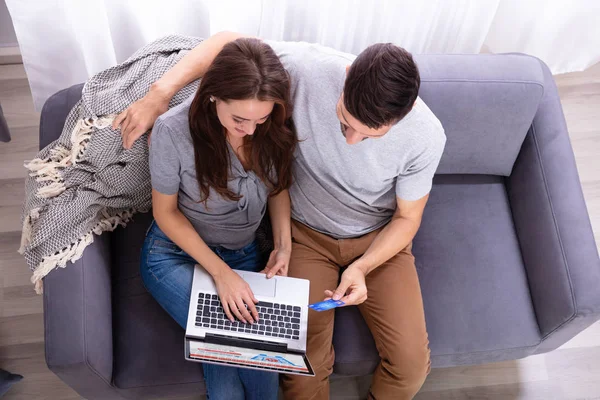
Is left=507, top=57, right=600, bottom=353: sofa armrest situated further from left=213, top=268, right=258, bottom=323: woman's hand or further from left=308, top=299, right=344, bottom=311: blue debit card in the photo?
left=213, top=268, right=258, bottom=323: woman's hand

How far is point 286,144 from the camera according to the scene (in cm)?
145

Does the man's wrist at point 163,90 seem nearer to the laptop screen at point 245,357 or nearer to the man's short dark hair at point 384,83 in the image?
Result: the man's short dark hair at point 384,83

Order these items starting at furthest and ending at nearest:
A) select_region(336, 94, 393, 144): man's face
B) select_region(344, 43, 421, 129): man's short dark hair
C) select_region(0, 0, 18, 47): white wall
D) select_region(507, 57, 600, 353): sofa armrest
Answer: select_region(0, 0, 18, 47): white wall
select_region(507, 57, 600, 353): sofa armrest
select_region(336, 94, 393, 144): man's face
select_region(344, 43, 421, 129): man's short dark hair

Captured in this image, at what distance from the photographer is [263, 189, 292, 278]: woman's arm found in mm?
1636

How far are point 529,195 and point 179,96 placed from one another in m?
1.01

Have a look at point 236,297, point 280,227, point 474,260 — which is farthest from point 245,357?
point 474,260

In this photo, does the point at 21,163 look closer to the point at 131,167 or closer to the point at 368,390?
the point at 131,167

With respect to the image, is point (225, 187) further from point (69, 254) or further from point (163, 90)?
point (69, 254)

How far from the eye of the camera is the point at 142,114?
1454 millimetres

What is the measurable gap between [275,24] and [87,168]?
799mm

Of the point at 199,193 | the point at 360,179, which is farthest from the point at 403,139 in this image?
the point at 199,193

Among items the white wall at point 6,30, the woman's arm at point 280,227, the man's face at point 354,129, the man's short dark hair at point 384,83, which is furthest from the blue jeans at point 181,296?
the white wall at point 6,30

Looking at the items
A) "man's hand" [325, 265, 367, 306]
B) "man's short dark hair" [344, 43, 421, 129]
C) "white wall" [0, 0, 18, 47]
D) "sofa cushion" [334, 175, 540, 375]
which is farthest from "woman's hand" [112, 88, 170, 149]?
"white wall" [0, 0, 18, 47]

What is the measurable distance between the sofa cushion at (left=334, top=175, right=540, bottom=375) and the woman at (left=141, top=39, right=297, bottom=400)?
273 mm
